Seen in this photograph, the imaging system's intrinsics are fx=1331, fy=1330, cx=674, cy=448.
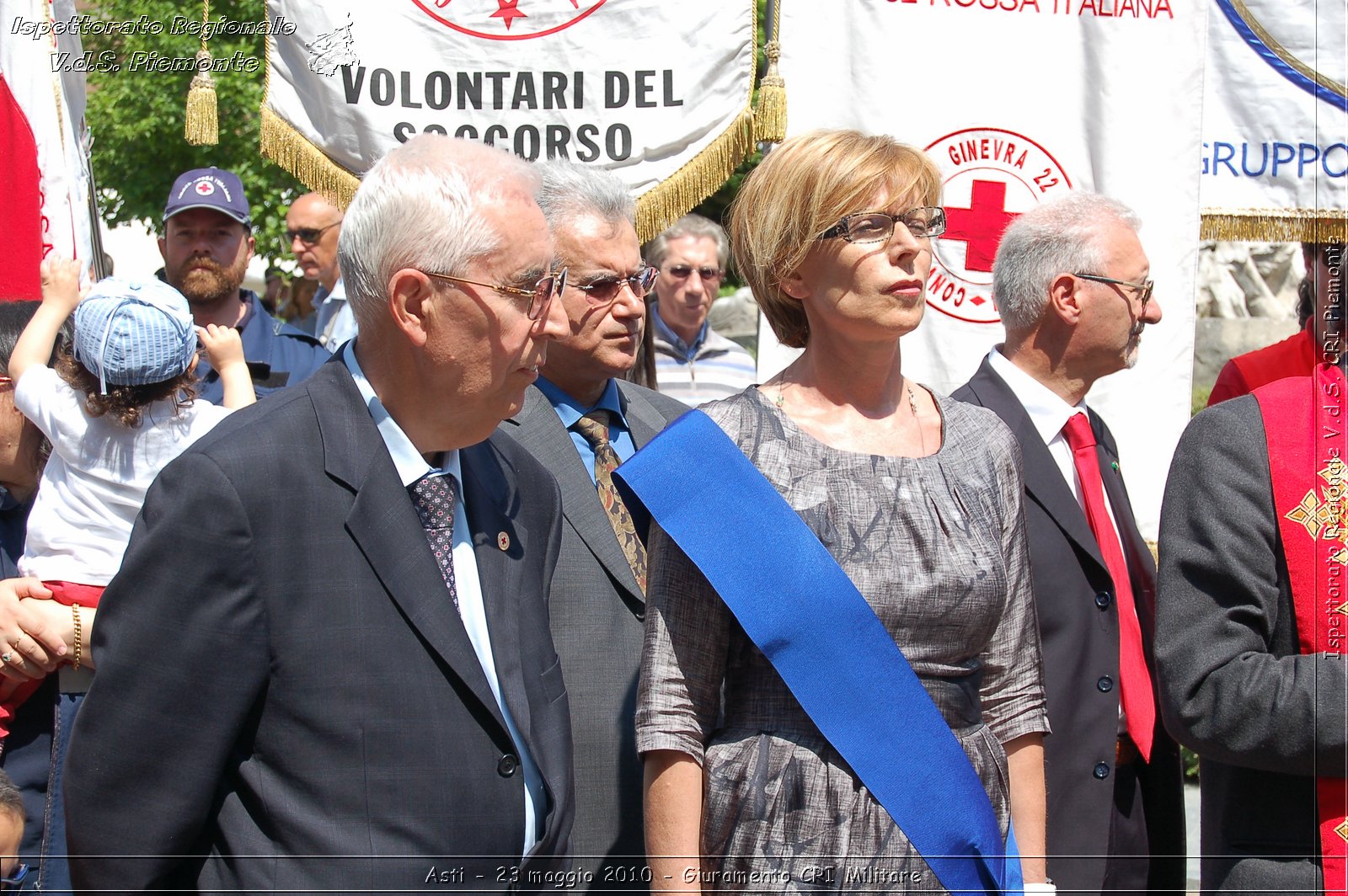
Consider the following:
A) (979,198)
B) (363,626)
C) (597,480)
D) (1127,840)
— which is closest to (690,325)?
(979,198)

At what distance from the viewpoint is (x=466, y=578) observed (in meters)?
2.15

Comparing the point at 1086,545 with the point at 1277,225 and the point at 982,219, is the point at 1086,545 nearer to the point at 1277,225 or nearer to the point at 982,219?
the point at 982,219

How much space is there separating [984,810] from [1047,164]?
2.88 m

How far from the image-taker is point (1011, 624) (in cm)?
242

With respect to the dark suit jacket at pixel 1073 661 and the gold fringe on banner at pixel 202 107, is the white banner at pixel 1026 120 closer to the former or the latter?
the dark suit jacket at pixel 1073 661

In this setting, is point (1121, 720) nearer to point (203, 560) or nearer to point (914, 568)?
point (914, 568)

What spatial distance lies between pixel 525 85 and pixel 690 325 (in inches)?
83.5

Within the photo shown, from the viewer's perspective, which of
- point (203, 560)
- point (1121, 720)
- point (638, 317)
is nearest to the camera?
point (203, 560)

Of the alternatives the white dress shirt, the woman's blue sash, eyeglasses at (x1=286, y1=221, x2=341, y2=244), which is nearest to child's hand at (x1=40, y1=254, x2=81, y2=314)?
the woman's blue sash

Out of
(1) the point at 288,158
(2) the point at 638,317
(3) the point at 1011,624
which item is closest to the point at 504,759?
(3) the point at 1011,624

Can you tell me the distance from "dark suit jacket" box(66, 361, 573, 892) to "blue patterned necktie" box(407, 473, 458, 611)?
0.33ft

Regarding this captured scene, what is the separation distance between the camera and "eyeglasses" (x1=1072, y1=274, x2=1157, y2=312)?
355cm

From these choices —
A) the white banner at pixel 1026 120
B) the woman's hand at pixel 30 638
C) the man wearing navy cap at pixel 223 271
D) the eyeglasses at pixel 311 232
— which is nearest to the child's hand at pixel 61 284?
the woman's hand at pixel 30 638

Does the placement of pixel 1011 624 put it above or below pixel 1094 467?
below
